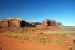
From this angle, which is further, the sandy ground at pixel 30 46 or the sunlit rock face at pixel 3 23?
the sunlit rock face at pixel 3 23

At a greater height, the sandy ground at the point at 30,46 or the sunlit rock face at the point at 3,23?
the sunlit rock face at the point at 3,23

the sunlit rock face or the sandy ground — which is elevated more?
the sunlit rock face

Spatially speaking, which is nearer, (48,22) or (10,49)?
(10,49)

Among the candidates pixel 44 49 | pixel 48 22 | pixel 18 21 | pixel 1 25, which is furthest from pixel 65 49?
pixel 48 22

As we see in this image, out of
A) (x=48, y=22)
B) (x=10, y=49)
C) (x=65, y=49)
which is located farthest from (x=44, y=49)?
(x=48, y=22)

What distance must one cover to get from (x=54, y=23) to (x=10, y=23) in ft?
100

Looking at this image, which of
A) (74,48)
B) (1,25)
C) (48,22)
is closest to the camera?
(74,48)

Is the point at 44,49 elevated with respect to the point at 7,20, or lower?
lower

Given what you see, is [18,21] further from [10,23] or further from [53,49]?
[53,49]

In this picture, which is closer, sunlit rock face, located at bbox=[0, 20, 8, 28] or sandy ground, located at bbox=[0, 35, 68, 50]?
sandy ground, located at bbox=[0, 35, 68, 50]

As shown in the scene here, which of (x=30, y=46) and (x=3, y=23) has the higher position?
(x=3, y=23)

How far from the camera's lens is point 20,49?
11.1 m

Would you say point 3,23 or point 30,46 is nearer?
point 30,46

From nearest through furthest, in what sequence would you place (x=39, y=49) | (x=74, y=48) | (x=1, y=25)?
(x=74, y=48) < (x=39, y=49) < (x=1, y=25)
